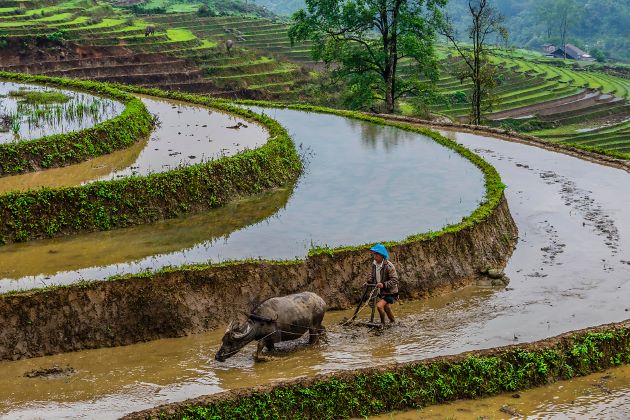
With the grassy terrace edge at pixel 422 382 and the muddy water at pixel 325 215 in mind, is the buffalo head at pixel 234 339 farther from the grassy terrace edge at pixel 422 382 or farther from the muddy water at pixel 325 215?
the muddy water at pixel 325 215

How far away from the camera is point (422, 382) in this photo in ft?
31.4

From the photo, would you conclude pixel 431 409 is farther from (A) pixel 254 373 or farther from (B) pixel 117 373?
(B) pixel 117 373

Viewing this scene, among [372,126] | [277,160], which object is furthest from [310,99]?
[277,160]

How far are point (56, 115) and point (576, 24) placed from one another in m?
89.3

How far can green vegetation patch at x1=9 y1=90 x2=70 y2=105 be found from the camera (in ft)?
72.1

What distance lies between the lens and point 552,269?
13430mm

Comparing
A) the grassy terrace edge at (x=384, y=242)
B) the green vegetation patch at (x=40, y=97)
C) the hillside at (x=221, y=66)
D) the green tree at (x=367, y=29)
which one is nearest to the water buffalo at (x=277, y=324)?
the grassy terrace edge at (x=384, y=242)

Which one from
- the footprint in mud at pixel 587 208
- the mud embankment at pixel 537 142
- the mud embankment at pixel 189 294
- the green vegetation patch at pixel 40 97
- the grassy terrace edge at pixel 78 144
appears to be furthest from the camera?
the green vegetation patch at pixel 40 97

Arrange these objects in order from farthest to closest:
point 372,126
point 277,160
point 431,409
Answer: point 372,126, point 277,160, point 431,409

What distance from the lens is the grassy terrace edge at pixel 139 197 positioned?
13258mm

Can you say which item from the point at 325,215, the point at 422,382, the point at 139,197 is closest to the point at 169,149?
the point at 139,197

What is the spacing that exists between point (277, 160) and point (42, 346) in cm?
800

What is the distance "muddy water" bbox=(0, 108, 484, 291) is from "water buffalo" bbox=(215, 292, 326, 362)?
79.6 inches

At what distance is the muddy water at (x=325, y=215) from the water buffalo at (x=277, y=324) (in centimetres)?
202
